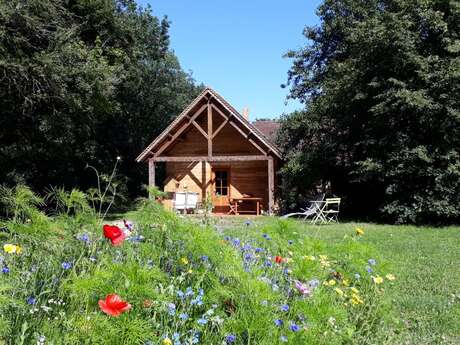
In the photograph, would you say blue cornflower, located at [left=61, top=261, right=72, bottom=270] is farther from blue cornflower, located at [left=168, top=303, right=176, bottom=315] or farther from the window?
the window

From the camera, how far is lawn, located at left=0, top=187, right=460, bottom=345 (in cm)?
195

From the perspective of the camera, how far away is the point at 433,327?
14.2 feet

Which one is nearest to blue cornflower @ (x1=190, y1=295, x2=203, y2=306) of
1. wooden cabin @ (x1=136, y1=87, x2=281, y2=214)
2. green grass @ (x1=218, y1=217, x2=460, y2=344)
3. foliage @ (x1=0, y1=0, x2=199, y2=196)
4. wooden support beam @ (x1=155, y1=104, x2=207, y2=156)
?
green grass @ (x1=218, y1=217, x2=460, y2=344)

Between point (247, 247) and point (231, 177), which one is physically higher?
point (231, 177)

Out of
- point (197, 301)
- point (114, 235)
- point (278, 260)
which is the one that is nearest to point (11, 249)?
point (114, 235)

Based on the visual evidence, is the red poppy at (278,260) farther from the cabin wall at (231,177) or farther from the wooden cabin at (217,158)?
the cabin wall at (231,177)

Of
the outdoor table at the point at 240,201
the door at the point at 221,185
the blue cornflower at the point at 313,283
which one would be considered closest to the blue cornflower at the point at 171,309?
the blue cornflower at the point at 313,283

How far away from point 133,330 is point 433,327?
11.4ft

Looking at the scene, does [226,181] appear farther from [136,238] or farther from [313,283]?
[313,283]

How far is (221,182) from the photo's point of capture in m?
21.2

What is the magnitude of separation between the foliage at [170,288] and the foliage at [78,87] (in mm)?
11831

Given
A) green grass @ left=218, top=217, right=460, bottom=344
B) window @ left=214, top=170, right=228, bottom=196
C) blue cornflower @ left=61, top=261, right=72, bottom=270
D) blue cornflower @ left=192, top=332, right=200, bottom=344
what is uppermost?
window @ left=214, top=170, right=228, bottom=196

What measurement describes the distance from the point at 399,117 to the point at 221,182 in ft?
29.3

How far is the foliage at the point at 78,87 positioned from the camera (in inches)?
536
